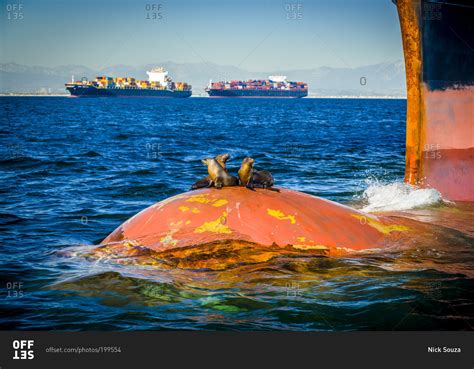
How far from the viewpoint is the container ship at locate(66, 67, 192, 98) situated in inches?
5965

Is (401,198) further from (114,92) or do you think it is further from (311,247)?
(114,92)

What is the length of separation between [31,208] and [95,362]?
24.1 feet

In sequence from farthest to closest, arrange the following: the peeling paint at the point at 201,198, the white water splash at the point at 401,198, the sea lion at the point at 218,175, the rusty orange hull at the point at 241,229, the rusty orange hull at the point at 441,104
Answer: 1. the rusty orange hull at the point at 441,104
2. the white water splash at the point at 401,198
3. the sea lion at the point at 218,175
4. the peeling paint at the point at 201,198
5. the rusty orange hull at the point at 241,229

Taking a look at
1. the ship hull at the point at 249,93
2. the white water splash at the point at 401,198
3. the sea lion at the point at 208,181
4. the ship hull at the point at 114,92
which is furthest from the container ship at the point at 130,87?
the sea lion at the point at 208,181

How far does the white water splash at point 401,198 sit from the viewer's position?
9664 mm

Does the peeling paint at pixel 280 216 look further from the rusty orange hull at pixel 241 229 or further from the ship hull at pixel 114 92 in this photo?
the ship hull at pixel 114 92

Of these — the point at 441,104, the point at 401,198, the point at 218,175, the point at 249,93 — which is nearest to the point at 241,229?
the point at 218,175

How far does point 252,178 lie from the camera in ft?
21.8

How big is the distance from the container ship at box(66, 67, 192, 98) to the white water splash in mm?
144438

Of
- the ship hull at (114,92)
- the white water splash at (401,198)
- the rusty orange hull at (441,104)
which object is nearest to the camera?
the white water splash at (401,198)

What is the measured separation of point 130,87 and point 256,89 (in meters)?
41.2

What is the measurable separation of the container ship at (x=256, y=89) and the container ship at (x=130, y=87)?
923 centimetres

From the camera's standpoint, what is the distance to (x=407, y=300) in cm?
553

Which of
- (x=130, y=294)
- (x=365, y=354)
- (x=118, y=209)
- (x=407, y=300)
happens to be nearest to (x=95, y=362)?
(x=130, y=294)
